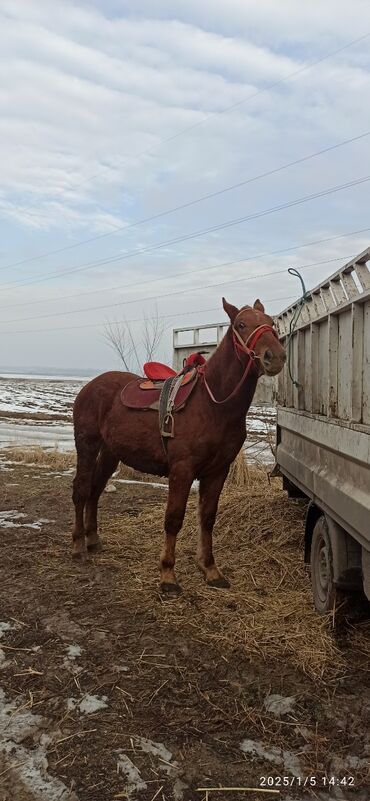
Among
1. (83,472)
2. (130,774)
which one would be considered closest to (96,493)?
(83,472)

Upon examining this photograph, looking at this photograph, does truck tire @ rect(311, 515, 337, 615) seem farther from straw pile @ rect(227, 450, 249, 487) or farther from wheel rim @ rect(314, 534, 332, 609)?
straw pile @ rect(227, 450, 249, 487)

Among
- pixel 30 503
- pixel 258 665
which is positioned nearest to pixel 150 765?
pixel 258 665

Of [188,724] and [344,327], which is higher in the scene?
[344,327]

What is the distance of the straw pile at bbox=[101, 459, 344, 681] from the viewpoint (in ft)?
11.2

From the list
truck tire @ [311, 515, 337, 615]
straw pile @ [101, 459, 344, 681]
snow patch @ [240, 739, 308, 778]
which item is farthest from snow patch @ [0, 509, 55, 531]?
snow patch @ [240, 739, 308, 778]

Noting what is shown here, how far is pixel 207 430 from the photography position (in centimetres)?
429

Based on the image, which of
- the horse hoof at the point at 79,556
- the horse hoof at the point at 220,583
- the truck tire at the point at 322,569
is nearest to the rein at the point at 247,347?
the truck tire at the point at 322,569

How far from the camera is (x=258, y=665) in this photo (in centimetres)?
325

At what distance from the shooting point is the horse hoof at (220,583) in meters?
4.45

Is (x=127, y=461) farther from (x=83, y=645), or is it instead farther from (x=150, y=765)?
(x=150, y=765)

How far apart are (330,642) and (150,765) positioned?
1.49 metres

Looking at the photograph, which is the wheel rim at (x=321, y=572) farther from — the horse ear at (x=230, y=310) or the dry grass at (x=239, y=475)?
the dry grass at (x=239, y=475)

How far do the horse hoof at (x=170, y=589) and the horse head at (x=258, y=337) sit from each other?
1.78 metres

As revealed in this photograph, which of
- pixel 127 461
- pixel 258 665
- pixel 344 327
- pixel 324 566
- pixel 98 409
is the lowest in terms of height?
pixel 258 665
